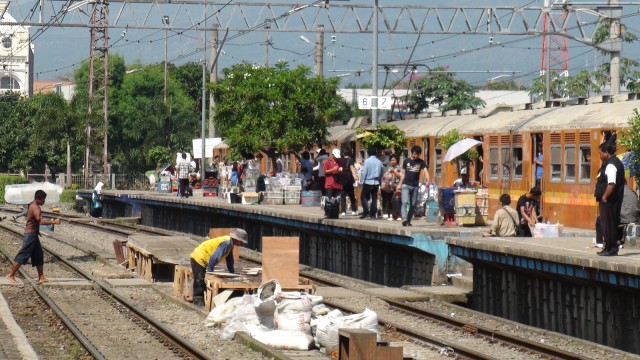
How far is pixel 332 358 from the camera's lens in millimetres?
15352

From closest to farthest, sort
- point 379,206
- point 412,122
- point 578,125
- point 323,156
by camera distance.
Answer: point 578,125 → point 379,206 → point 323,156 → point 412,122

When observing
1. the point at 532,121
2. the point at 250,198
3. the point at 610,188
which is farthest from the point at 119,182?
the point at 610,188

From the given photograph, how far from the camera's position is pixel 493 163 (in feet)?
103

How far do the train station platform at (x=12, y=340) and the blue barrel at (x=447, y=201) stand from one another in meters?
9.91

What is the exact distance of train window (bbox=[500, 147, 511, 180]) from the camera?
30.5 m

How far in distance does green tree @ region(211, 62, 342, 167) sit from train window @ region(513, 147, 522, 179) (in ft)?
51.1

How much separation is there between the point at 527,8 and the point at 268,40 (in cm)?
3126

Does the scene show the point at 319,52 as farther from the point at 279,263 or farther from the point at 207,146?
the point at 279,263

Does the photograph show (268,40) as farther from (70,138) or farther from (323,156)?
(323,156)

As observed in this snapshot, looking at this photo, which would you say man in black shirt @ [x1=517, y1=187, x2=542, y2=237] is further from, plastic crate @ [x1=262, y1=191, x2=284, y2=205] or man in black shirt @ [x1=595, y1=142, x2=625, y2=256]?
plastic crate @ [x1=262, y1=191, x2=284, y2=205]

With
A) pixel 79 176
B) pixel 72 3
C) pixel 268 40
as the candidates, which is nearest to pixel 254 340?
pixel 72 3

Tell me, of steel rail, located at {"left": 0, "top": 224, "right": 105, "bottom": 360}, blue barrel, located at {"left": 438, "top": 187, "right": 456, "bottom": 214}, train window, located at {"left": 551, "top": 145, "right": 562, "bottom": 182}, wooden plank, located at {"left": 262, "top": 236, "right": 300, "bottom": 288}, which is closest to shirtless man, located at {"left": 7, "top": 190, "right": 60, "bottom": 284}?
steel rail, located at {"left": 0, "top": 224, "right": 105, "bottom": 360}

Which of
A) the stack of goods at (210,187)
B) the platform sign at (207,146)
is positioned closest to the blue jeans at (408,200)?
the stack of goods at (210,187)

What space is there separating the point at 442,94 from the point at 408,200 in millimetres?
57415
